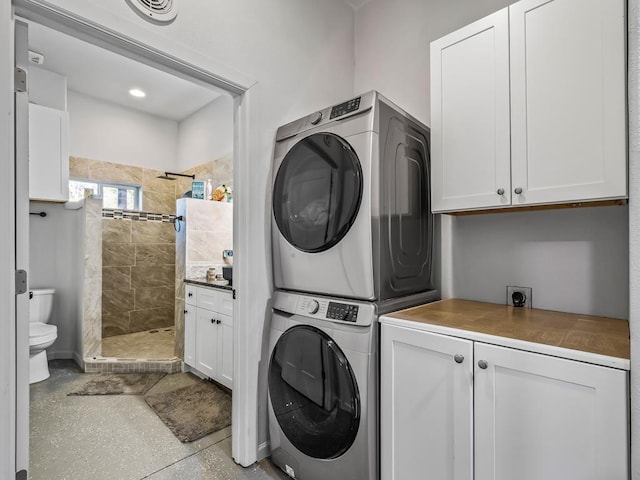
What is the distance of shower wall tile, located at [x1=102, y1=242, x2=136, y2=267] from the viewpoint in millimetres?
4211

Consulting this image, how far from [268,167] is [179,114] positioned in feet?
11.5

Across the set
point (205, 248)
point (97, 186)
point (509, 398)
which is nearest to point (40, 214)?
point (97, 186)

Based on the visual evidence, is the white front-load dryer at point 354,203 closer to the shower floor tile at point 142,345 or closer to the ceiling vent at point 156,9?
the ceiling vent at point 156,9

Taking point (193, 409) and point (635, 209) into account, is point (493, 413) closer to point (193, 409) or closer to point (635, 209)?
point (635, 209)

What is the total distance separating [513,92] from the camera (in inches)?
57.1

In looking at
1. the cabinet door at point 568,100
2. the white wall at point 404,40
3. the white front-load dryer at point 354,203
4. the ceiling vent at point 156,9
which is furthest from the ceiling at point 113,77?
the cabinet door at point 568,100

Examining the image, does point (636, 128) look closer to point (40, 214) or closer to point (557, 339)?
point (557, 339)

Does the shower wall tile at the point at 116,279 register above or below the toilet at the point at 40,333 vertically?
above

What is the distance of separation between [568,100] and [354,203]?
0.93m

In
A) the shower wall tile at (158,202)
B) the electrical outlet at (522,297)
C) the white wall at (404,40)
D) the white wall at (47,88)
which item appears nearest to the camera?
the electrical outlet at (522,297)

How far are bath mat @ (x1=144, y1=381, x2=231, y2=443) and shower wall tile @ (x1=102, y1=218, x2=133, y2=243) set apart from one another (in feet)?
7.92

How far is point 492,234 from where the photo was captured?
1.85m

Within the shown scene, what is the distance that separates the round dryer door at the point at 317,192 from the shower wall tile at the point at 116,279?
3.43 metres

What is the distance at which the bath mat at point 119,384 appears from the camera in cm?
272
